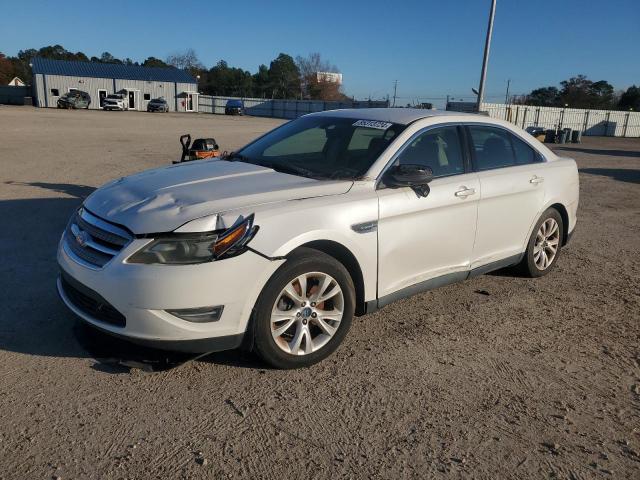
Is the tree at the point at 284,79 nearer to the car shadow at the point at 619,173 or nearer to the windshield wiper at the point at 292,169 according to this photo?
the car shadow at the point at 619,173

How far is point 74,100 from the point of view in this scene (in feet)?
185

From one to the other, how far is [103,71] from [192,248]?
6872cm

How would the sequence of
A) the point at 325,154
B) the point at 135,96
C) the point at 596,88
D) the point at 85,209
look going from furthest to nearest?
the point at 596,88
the point at 135,96
the point at 325,154
the point at 85,209

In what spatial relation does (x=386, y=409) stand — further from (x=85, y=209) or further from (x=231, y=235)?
(x=85, y=209)

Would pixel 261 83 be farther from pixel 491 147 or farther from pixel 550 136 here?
pixel 491 147

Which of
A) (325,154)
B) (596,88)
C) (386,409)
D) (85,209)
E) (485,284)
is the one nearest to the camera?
(386,409)

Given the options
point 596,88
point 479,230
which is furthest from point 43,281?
point 596,88

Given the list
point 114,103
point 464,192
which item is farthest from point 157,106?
point 464,192

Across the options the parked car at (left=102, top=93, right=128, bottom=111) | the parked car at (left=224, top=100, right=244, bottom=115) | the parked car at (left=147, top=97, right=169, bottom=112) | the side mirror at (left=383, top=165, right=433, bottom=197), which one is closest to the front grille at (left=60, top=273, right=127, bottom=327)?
the side mirror at (left=383, top=165, right=433, bottom=197)

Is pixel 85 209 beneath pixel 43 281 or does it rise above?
above

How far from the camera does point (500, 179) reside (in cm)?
477

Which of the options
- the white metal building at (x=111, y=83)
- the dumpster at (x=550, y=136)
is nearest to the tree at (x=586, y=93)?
the dumpster at (x=550, y=136)

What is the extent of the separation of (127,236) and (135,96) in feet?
222

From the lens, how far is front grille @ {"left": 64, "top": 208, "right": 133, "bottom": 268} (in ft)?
10.6
